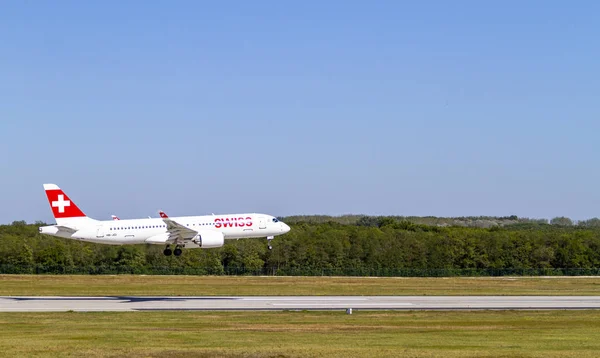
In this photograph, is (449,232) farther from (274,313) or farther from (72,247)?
(274,313)

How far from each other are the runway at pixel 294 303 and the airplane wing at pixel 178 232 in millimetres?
5345

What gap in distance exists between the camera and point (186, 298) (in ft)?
247

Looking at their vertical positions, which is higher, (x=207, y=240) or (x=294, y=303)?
(x=207, y=240)

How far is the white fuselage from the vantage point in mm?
78875

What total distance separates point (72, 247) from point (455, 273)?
5478 cm

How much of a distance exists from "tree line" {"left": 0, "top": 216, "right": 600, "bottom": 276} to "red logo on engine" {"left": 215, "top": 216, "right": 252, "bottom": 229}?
1521 inches

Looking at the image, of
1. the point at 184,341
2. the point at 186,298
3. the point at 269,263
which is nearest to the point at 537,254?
the point at 269,263

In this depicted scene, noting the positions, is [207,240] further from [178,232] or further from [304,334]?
[304,334]

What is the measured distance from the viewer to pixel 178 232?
7825cm

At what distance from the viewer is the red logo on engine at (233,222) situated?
258ft

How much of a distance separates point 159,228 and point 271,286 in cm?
1802

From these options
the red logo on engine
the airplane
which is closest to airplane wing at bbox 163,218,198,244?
the airplane

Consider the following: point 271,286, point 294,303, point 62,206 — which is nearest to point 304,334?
point 294,303

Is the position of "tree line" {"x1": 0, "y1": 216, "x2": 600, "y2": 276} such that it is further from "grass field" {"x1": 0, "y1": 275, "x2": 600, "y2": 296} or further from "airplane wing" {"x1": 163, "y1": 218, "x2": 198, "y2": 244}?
"airplane wing" {"x1": 163, "y1": 218, "x2": 198, "y2": 244}
